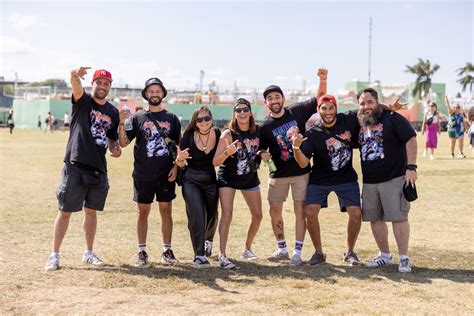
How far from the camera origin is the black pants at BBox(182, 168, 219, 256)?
280 inches

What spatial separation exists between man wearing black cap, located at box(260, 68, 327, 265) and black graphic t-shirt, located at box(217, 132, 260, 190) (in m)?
0.17

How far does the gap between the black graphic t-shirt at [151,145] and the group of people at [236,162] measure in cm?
1

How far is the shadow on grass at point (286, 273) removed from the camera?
21.0ft

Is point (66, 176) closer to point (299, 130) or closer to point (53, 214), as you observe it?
point (299, 130)

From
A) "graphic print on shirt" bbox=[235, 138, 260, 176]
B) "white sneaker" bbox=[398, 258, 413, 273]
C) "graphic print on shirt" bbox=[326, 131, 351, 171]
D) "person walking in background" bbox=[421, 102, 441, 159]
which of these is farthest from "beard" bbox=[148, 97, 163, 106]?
"person walking in background" bbox=[421, 102, 441, 159]

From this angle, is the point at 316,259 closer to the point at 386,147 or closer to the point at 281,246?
the point at 281,246

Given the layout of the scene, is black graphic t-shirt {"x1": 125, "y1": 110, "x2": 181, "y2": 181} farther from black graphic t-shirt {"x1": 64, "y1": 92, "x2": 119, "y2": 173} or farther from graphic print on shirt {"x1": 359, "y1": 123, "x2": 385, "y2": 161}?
graphic print on shirt {"x1": 359, "y1": 123, "x2": 385, "y2": 161}

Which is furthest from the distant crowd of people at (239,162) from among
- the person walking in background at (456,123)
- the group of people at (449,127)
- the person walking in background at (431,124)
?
the person walking in background at (456,123)

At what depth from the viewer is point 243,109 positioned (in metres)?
7.14

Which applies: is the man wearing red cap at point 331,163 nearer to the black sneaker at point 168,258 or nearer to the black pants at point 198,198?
the black pants at point 198,198

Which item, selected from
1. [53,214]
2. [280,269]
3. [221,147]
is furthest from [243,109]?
[53,214]

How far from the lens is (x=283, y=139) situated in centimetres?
730

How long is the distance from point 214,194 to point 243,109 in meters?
1.11

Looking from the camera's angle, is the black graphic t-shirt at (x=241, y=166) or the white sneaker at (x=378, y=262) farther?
the black graphic t-shirt at (x=241, y=166)
